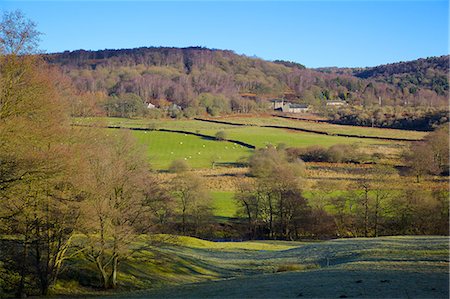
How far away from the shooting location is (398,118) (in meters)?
144

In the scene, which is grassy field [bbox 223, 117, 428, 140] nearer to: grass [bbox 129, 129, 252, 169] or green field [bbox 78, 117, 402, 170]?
green field [bbox 78, 117, 402, 170]

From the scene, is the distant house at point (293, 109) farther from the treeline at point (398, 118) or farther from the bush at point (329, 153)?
the bush at point (329, 153)

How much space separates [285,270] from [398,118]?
409 feet

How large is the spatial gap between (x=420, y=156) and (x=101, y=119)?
54.3m

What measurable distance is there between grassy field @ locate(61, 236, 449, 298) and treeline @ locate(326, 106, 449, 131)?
9807 centimetres

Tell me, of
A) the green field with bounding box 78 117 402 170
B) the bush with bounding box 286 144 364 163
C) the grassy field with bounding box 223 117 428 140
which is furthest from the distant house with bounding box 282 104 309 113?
the bush with bounding box 286 144 364 163

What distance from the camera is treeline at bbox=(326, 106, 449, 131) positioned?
13238 cm

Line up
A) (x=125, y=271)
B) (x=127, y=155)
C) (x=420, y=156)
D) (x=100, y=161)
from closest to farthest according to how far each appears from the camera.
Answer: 1. (x=100, y=161)
2. (x=125, y=271)
3. (x=127, y=155)
4. (x=420, y=156)

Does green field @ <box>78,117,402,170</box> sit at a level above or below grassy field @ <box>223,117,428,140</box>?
below

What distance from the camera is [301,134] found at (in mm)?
124188

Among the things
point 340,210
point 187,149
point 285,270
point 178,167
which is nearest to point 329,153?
point 187,149

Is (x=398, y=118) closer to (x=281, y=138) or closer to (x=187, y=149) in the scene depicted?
(x=281, y=138)

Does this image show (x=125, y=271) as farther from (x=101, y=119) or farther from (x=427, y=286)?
(x=427, y=286)

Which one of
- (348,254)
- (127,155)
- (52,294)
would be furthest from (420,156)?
(52,294)
